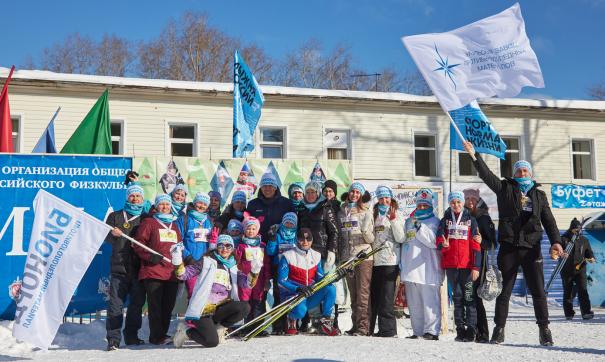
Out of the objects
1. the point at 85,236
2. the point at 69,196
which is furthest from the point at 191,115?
the point at 85,236

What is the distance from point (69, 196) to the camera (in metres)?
8.81

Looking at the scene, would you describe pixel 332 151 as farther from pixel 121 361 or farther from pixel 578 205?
pixel 121 361

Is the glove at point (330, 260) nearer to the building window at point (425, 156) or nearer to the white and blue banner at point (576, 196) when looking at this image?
the building window at point (425, 156)

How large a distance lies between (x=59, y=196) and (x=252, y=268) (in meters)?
3.15

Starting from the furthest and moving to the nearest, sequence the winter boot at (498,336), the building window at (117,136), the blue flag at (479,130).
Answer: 1. the building window at (117,136)
2. the blue flag at (479,130)
3. the winter boot at (498,336)

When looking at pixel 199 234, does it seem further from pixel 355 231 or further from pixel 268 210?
pixel 355 231

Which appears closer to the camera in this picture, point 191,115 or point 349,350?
point 349,350

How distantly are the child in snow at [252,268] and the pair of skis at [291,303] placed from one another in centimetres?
28

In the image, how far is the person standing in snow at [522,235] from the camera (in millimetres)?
6734

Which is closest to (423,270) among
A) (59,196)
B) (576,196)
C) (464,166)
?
(59,196)

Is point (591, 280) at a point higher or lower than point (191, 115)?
lower

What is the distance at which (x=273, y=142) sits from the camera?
17031mm

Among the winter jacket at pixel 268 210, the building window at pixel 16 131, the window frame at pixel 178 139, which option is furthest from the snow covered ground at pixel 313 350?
the window frame at pixel 178 139

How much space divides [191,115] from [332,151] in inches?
154
